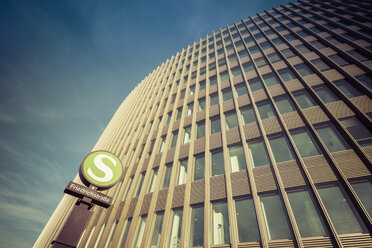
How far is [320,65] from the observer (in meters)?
15.3

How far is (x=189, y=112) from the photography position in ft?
62.4

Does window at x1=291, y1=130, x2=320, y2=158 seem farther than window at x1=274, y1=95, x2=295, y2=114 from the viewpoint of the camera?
No

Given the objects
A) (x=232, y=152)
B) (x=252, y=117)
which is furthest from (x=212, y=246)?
(x=252, y=117)

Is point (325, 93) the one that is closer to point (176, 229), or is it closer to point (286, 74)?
point (286, 74)

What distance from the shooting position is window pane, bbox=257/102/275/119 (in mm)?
13812

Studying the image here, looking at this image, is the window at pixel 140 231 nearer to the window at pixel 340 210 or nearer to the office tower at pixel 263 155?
the office tower at pixel 263 155

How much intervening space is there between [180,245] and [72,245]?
8.25 metres

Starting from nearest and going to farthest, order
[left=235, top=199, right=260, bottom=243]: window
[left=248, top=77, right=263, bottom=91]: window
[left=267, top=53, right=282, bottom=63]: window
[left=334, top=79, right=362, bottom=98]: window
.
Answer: [left=235, top=199, right=260, bottom=243]: window < [left=334, top=79, right=362, bottom=98]: window < [left=248, top=77, right=263, bottom=91]: window < [left=267, top=53, right=282, bottom=63]: window

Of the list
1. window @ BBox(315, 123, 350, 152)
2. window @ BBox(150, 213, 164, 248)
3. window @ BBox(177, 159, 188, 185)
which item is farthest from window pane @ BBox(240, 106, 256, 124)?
window @ BBox(150, 213, 164, 248)

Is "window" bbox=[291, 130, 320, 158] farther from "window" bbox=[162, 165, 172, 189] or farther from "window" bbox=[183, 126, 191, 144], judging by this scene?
"window" bbox=[162, 165, 172, 189]

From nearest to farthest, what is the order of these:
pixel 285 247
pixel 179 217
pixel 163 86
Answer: pixel 285 247 < pixel 179 217 < pixel 163 86

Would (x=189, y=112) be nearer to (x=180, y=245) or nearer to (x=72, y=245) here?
(x=180, y=245)

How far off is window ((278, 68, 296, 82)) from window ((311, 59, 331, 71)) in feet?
6.84

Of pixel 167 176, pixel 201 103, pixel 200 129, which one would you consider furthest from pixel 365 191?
pixel 201 103
